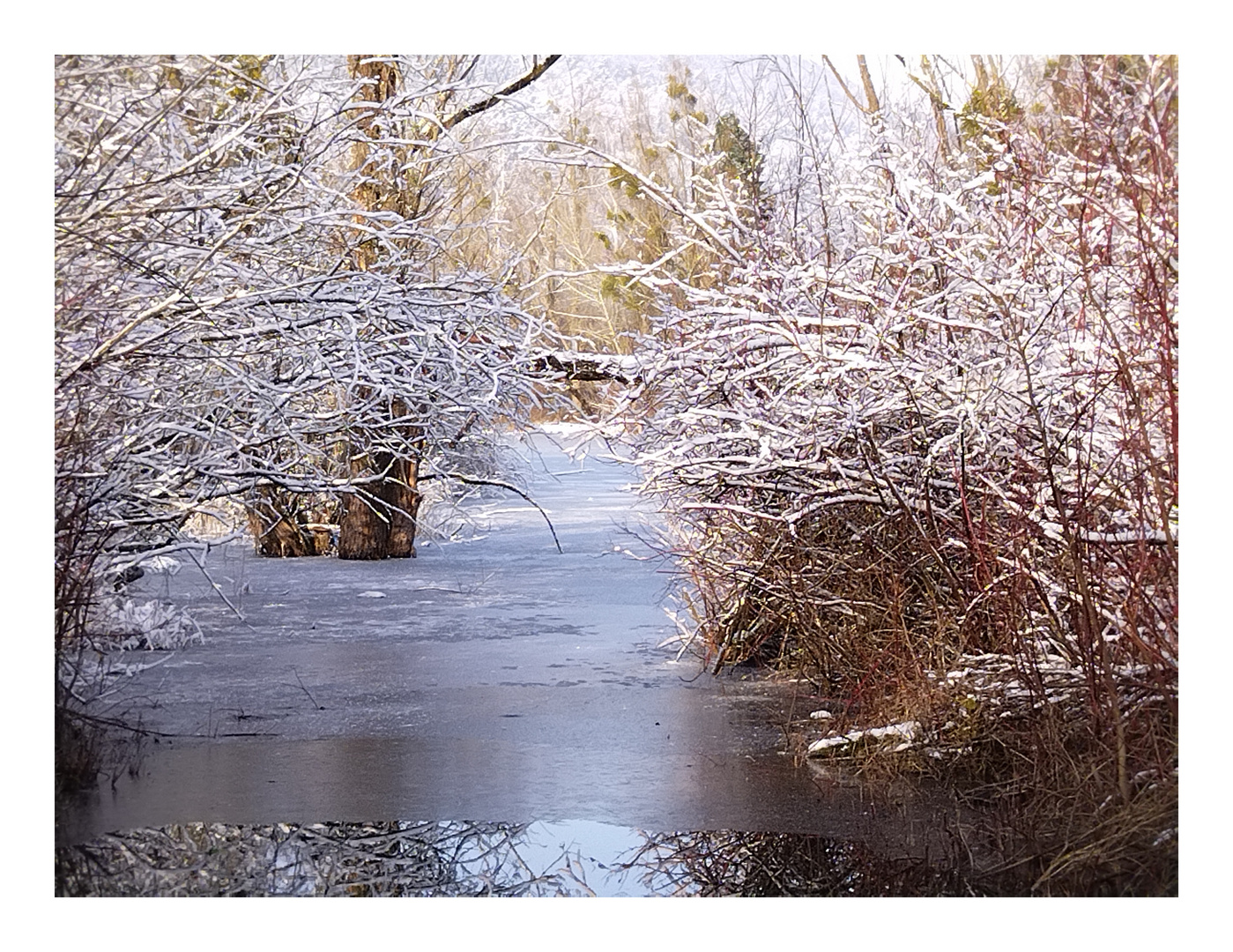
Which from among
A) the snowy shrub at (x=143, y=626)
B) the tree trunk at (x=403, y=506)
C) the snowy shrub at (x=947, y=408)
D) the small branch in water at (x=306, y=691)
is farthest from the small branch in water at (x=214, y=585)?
the snowy shrub at (x=947, y=408)

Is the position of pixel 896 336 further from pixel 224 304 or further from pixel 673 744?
pixel 224 304

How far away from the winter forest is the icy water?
102 mm

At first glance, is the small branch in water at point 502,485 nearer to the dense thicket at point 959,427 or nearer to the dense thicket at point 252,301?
the dense thicket at point 252,301

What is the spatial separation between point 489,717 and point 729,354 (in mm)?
1261

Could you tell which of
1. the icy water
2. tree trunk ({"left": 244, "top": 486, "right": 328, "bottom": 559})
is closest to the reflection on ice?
the icy water

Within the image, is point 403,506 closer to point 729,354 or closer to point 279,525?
point 279,525

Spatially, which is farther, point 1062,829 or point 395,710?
point 395,710

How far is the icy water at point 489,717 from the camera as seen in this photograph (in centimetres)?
343

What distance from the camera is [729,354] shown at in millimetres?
3707

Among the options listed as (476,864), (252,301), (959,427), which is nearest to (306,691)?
(476,864)

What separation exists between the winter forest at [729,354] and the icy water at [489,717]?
0.10m

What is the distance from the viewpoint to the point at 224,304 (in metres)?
3.48
